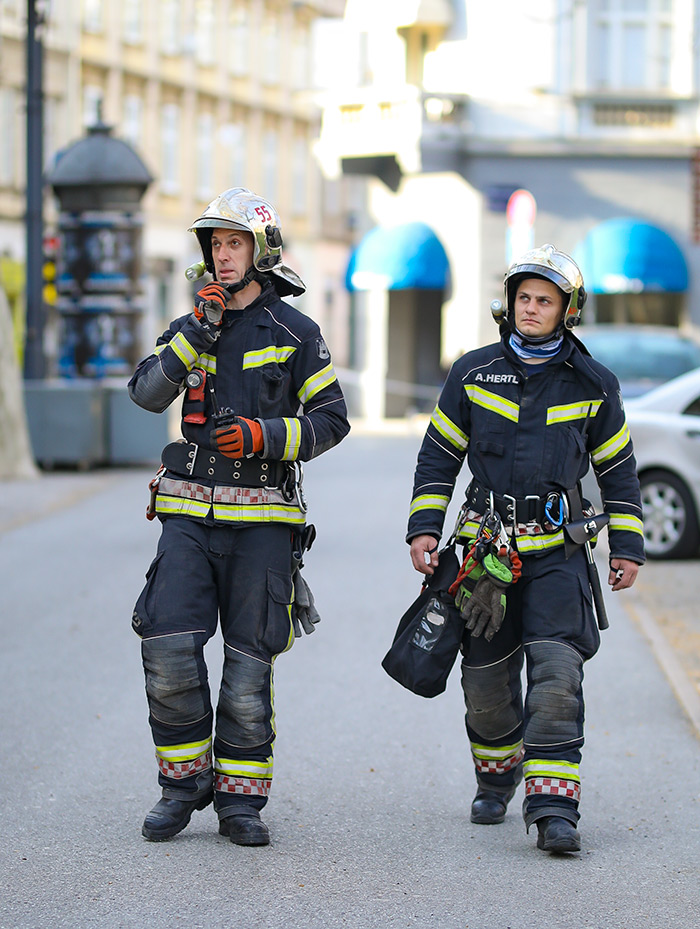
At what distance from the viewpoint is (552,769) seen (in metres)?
5.12

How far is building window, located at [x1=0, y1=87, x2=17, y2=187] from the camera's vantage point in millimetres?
40312

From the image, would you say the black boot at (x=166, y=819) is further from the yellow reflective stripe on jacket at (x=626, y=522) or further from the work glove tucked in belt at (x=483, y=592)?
the yellow reflective stripe on jacket at (x=626, y=522)

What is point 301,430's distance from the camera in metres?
5.20

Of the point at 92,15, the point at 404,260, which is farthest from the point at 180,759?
the point at 92,15

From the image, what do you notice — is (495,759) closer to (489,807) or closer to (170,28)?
(489,807)

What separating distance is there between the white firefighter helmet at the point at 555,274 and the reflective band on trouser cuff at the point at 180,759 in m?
1.61

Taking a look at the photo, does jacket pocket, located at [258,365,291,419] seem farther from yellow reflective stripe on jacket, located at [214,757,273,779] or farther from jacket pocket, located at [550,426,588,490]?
yellow reflective stripe on jacket, located at [214,757,273,779]

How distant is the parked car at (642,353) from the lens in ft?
52.9

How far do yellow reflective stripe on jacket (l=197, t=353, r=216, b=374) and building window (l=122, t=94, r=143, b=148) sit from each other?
43059 mm

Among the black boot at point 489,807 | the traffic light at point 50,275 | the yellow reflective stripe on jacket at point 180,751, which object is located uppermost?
the traffic light at point 50,275

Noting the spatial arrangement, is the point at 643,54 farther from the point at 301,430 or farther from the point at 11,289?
the point at 301,430

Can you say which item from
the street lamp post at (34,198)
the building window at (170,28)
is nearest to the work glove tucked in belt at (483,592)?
the street lamp post at (34,198)

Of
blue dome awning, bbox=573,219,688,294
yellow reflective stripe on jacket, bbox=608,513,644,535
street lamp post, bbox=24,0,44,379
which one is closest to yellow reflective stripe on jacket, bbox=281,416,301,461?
yellow reflective stripe on jacket, bbox=608,513,644,535

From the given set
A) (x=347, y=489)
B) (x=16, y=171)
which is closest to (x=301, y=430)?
(x=347, y=489)
